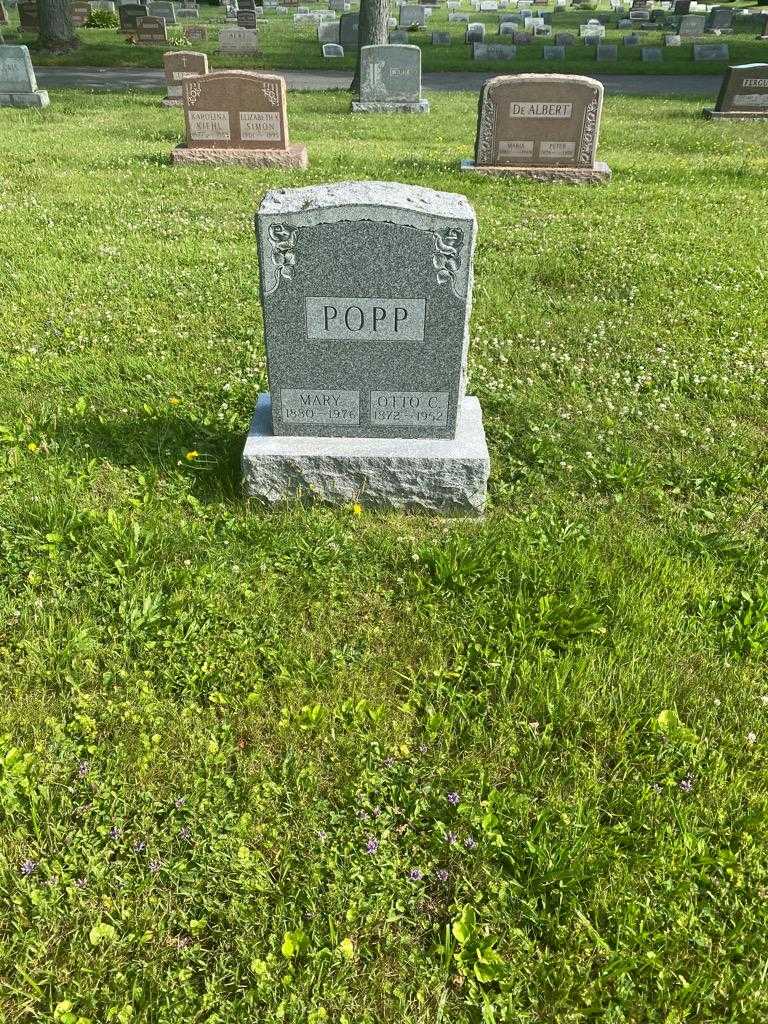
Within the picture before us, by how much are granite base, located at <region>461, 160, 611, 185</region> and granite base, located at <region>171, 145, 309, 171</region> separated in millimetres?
2810

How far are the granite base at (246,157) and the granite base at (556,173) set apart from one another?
2.81m

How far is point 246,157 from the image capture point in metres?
12.7

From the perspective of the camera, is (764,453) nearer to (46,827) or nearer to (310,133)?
(46,827)

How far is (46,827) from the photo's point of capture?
2.53 m

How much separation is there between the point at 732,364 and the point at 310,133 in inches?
492

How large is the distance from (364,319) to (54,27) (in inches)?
1194

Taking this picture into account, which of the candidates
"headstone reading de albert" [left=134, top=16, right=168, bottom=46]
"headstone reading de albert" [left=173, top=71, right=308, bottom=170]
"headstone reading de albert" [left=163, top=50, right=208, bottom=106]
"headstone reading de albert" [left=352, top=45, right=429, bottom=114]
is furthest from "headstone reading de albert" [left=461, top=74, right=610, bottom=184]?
"headstone reading de albert" [left=134, top=16, right=168, bottom=46]

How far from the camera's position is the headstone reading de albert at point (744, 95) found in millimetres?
16656

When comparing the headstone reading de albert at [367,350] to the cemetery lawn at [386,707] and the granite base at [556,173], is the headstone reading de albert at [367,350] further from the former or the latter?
the granite base at [556,173]

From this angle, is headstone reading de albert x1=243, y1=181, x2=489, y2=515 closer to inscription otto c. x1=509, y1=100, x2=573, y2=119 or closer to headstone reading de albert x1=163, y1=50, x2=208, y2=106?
inscription otto c. x1=509, y1=100, x2=573, y2=119

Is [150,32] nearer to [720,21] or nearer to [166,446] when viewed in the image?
[720,21]

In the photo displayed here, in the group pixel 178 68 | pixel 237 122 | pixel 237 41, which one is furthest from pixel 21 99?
pixel 237 41

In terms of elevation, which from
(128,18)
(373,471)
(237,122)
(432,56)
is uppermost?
(128,18)

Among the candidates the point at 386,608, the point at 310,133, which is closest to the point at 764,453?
the point at 386,608
